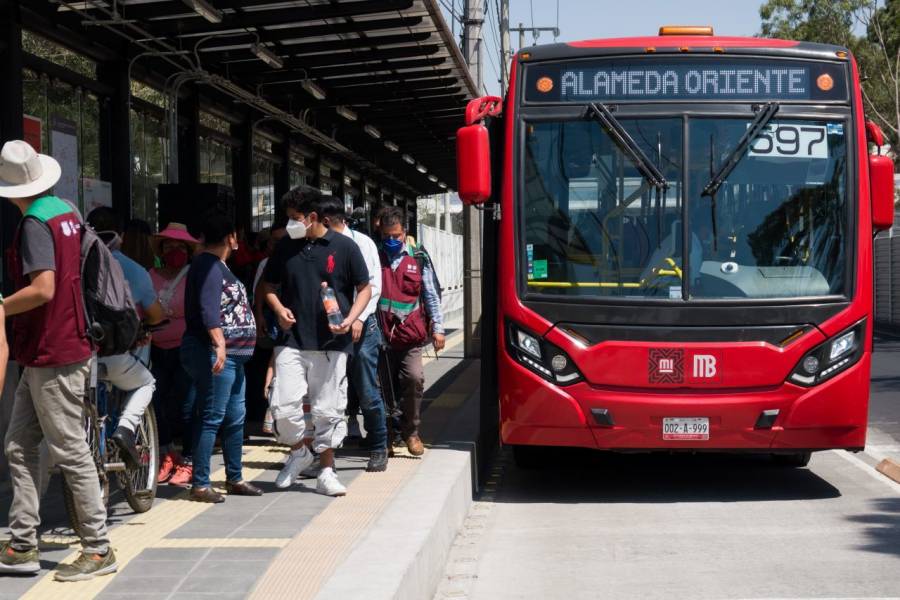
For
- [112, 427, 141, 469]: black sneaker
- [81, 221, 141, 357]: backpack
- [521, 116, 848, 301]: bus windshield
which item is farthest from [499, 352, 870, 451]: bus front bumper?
[81, 221, 141, 357]: backpack

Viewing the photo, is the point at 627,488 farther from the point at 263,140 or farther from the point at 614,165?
the point at 263,140

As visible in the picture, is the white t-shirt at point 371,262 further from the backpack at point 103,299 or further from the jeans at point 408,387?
the backpack at point 103,299

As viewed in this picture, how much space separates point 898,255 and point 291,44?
27885 mm

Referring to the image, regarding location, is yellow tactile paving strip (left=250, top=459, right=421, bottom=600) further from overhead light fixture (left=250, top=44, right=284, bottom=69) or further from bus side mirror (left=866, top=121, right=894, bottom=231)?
overhead light fixture (left=250, top=44, right=284, bottom=69)

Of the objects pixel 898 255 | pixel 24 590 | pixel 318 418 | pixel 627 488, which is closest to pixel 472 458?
pixel 627 488

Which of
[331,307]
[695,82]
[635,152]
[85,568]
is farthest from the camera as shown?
[695,82]

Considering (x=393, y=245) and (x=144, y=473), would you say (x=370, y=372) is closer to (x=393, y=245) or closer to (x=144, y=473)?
(x=393, y=245)

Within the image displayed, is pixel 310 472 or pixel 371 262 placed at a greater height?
pixel 371 262

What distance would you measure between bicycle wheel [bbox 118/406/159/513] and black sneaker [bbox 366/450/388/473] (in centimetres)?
164

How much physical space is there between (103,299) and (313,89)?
31.9 feet

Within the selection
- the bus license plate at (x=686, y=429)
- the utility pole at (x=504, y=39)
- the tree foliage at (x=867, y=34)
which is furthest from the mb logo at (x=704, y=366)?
the tree foliage at (x=867, y=34)

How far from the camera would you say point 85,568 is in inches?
230

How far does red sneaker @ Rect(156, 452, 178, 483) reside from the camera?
8.99 metres

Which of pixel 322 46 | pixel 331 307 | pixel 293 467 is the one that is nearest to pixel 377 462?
pixel 293 467
